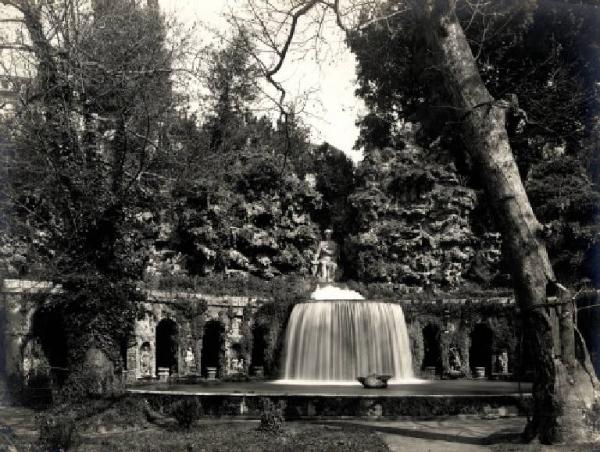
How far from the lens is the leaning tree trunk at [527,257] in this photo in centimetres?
953

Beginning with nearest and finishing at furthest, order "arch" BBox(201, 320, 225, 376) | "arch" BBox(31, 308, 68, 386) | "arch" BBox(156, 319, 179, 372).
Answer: "arch" BBox(31, 308, 68, 386), "arch" BBox(156, 319, 179, 372), "arch" BBox(201, 320, 225, 376)

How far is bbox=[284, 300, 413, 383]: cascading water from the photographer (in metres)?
23.2

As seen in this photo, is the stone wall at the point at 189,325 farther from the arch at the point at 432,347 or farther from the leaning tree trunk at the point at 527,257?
the leaning tree trunk at the point at 527,257

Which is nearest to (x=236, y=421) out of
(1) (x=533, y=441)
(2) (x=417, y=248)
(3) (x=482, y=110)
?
(1) (x=533, y=441)

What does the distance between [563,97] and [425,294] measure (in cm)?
1055

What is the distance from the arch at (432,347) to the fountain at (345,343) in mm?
4378

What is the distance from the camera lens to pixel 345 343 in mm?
23312

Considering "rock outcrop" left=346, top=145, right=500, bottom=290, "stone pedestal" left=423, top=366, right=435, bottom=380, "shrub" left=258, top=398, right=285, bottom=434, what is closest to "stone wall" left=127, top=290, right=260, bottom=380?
"stone pedestal" left=423, top=366, right=435, bottom=380

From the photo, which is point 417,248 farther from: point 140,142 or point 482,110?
point 482,110

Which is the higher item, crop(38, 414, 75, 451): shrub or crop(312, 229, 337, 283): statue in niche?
crop(312, 229, 337, 283): statue in niche

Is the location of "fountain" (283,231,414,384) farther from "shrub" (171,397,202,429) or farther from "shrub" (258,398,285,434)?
"shrub" (258,398,285,434)

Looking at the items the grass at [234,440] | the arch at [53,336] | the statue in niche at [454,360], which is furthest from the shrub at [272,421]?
the statue in niche at [454,360]

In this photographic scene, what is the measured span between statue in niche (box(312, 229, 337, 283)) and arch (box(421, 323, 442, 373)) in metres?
5.39

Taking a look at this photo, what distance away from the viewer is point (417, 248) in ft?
112
